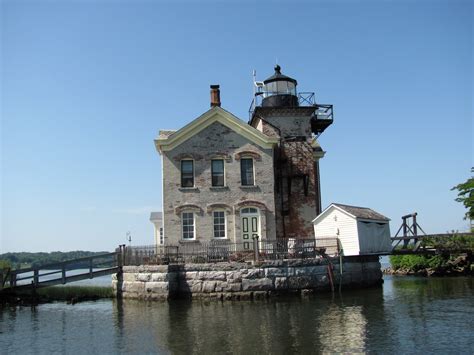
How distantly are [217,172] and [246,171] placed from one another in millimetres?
1652

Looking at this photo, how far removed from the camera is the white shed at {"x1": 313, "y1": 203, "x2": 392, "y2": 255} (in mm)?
23641

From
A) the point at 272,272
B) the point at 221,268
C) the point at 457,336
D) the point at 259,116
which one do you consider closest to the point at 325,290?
the point at 272,272

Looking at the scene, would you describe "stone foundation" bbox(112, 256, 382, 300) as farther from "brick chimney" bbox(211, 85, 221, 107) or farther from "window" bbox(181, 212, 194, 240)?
"brick chimney" bbox(211, 85, 221, 107)

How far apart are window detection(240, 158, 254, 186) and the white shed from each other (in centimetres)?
425

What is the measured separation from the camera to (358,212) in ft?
81.8

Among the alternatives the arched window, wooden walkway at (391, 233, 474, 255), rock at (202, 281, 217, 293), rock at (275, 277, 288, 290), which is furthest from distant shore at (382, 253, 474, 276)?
rock at (202, 281, 217, 293)

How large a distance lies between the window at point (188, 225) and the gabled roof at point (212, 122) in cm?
384

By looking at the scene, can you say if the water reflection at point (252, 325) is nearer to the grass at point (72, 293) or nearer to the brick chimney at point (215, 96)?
the grass at point (72, 293)

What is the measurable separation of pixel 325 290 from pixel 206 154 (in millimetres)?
9813

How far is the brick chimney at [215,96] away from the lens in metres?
27.8

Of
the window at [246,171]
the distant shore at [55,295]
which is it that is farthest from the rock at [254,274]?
the distant shore at [55,295]

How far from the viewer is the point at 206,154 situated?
2681 cm

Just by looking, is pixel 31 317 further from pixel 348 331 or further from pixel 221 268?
pixel 348 331

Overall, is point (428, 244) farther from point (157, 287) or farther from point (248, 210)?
point (157, 287)
